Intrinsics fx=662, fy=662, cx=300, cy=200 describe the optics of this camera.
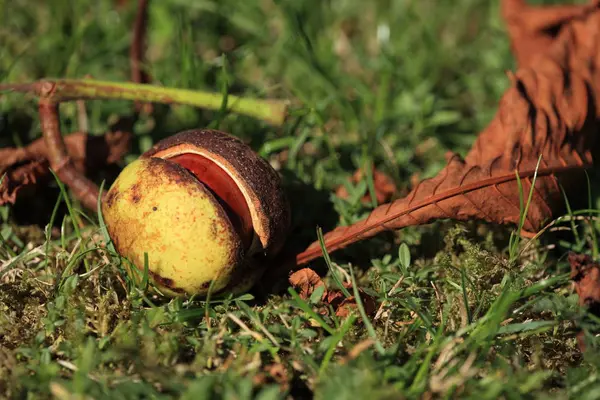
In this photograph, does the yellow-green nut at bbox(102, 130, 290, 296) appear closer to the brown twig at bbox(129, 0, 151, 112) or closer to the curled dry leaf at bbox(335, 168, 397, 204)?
the curled dry leaf at bbox(335, 168, 397, 204)

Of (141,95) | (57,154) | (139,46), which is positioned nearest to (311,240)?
(141,95)

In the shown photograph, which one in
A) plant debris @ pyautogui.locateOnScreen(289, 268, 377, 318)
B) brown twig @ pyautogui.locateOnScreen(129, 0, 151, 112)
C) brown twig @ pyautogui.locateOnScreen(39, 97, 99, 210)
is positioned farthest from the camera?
brown twig @ pyautogui.locateOnScreen(129, 0, 151, 112)

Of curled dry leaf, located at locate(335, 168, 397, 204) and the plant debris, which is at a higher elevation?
curled dry leaf, located at locate(335, 168, 397, 204)

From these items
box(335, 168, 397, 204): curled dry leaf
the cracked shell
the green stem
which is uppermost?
the green stem

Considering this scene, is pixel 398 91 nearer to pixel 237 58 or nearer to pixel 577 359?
pixel 237 58

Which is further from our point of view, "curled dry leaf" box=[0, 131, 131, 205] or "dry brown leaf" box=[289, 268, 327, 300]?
"curled dry leaf" box=[0, 131, 131, 205]

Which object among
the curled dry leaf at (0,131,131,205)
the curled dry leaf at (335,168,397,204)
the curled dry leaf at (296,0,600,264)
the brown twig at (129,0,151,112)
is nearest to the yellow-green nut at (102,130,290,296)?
the curled dry leaf at (296,0,600,264)

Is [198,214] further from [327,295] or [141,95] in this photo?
[141,95]
